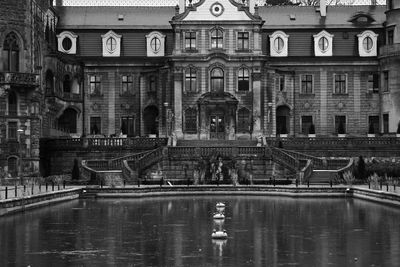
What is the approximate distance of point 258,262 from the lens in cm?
2569

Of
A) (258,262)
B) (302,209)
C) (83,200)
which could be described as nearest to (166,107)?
(83,200)

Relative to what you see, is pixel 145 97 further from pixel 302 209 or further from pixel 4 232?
pixel 4 232

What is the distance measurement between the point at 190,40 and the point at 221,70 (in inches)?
146

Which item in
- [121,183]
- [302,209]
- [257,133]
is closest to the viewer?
[302,209]

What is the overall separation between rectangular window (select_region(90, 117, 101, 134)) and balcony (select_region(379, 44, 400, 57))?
2623cm

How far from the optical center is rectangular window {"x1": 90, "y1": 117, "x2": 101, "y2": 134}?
7659 centimetres

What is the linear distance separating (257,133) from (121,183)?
1769cm

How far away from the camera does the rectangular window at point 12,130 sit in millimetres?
60169

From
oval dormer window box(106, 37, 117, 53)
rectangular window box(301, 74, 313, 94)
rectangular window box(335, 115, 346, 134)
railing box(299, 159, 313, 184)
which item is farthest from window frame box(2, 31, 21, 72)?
rectangular window box(335, 115, 346, 134)

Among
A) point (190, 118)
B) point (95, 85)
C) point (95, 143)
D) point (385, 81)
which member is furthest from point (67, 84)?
point (385, 81)

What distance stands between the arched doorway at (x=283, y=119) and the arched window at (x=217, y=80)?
21.7 ft

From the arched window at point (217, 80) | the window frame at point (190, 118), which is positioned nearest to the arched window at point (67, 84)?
the window frame at point (190, 118)

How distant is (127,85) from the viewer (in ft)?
255

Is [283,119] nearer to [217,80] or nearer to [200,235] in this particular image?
[217,80]
